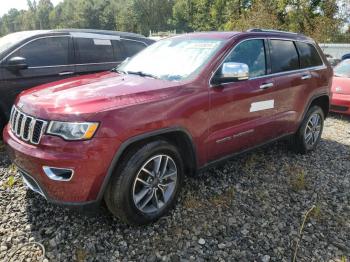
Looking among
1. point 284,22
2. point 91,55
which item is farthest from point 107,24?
point 91,55

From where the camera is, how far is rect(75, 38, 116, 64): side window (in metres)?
5.54

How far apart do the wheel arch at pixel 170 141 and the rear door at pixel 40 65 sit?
2.84 m

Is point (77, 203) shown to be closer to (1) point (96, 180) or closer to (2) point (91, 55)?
(1) point (96, 180)

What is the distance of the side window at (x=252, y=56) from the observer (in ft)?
11.7

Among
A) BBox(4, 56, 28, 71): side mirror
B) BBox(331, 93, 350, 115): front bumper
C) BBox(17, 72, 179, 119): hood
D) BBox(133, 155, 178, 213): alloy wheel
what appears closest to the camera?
BBox(17, 72, 179, 119): hood

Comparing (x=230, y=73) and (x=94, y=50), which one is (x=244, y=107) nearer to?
(x=230, y=73)

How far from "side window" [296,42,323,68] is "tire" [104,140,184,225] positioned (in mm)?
2704

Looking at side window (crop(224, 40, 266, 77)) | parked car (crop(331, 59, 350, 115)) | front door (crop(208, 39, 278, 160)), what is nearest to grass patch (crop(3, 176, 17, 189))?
front door (crop(208, 39, 278, 160))

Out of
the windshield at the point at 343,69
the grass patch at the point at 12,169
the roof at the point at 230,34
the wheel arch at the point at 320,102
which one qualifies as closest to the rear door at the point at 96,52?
the grass patch at the point at 12,169

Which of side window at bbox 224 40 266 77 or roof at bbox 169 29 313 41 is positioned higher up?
roof at bbox 169 29 313 41

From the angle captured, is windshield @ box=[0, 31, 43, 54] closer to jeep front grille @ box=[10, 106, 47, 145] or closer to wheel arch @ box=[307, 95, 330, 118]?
jeep front grille @ box=[10, 106, 47, 145]

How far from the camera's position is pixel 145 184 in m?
2.93

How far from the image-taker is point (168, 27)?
266 feet

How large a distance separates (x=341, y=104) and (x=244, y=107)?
15.6ft
